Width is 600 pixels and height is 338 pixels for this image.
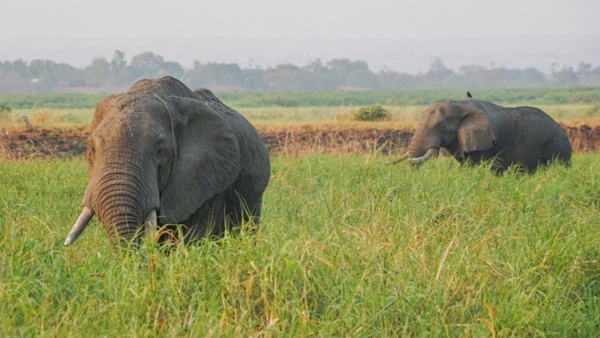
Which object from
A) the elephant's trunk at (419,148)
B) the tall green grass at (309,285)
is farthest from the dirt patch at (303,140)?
the tall green grass at (309,285)

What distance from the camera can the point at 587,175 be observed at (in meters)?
10.9

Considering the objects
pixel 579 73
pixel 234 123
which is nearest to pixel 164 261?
pixel 234 123

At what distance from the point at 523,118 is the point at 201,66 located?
123m

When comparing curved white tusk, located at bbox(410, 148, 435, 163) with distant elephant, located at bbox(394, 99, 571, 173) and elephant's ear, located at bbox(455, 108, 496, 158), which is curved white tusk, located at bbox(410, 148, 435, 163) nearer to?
distant elephant, located at bbox(394, 99, 571, 173)

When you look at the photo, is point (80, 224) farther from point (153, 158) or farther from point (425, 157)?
point (425, 157)

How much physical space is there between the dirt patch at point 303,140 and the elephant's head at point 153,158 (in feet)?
24.5

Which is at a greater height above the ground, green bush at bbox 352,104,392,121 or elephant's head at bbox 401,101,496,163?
elephant's head at bbox 401,101,496,163

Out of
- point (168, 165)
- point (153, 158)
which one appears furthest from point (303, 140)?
point (153, 158)

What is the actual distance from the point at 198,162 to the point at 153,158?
1.79ft

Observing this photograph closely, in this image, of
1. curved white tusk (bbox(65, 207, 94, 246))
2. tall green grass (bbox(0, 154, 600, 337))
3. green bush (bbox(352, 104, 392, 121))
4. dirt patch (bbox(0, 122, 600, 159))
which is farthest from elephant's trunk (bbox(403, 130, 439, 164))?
green bush (bbox(352, 104, 392, 121))

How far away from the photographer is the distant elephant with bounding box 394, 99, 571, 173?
1364 centimetres

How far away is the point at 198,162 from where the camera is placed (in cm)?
634

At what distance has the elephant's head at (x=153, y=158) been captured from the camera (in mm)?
5551

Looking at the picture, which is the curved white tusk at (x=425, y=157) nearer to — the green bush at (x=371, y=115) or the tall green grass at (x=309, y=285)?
the tall green grass at (x=309, y=285)
